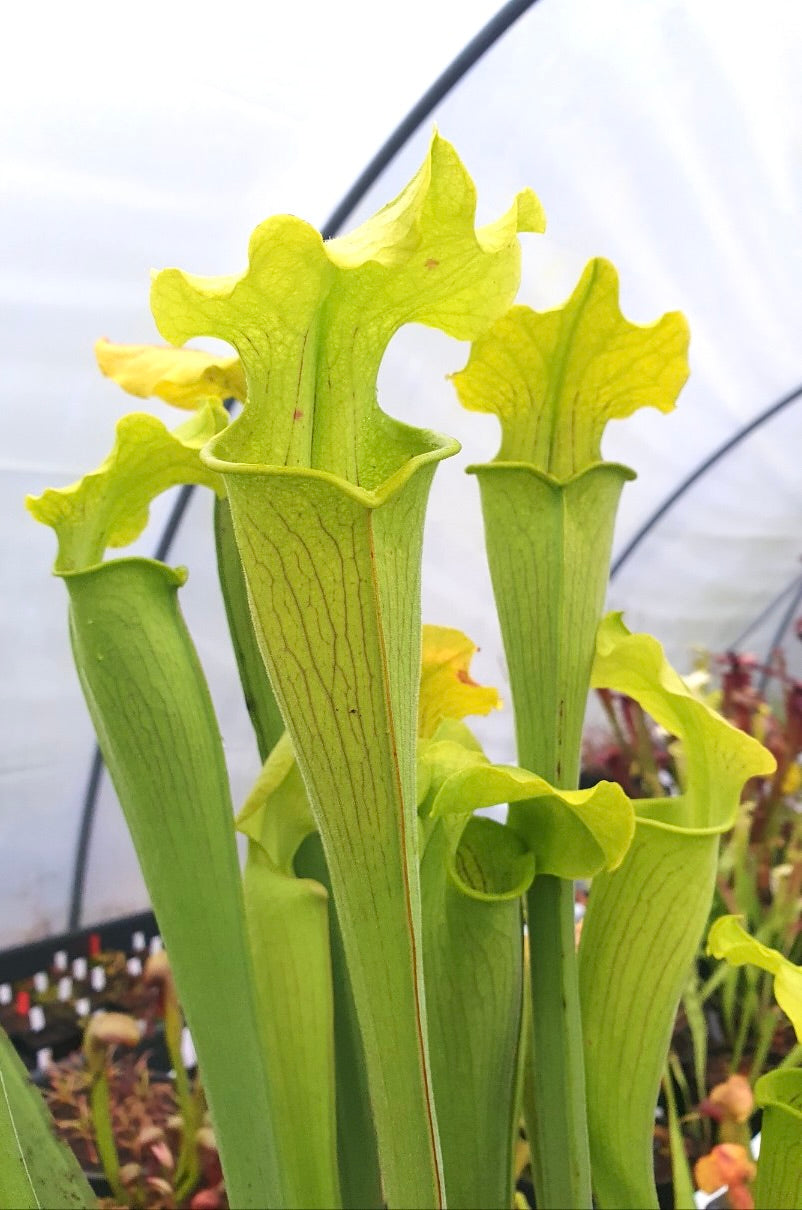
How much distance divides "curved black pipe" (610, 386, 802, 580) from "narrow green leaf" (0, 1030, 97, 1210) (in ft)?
5.98

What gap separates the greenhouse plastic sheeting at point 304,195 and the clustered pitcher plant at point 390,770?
0.48 meters

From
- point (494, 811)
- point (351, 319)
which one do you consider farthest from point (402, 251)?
point (494, 811)

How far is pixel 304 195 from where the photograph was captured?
1082 millimetres

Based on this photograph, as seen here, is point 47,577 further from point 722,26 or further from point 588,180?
point 722,26

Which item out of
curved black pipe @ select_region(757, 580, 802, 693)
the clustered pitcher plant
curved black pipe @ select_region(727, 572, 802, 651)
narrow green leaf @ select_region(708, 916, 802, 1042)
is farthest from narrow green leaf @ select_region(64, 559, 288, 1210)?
curved black pipe @ select_region(757, 580, 802, 693)

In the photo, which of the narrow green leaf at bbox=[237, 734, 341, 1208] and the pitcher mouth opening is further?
the narrow green leaf at bbox=[237, 734, 341, 1208]

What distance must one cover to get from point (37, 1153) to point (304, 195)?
0.98 metres

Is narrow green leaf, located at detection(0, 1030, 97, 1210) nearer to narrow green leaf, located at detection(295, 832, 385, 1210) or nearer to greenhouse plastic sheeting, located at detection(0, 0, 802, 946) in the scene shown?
narrow green leaf, located at detection(295, 832, 385, 1210)

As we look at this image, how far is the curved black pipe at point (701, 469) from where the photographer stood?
1.92m

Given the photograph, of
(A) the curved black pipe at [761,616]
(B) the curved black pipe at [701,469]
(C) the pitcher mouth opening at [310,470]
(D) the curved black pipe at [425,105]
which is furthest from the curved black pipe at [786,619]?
(C) the pitcher mouth opening at [310,470]

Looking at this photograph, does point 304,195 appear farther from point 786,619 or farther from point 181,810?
point 786,619

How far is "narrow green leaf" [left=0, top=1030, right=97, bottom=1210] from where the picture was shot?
1.40 ft

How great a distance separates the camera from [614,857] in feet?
1.46

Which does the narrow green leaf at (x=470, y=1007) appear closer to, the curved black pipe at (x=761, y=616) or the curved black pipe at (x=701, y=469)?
the curved black pipe at (x=701, y=469)
